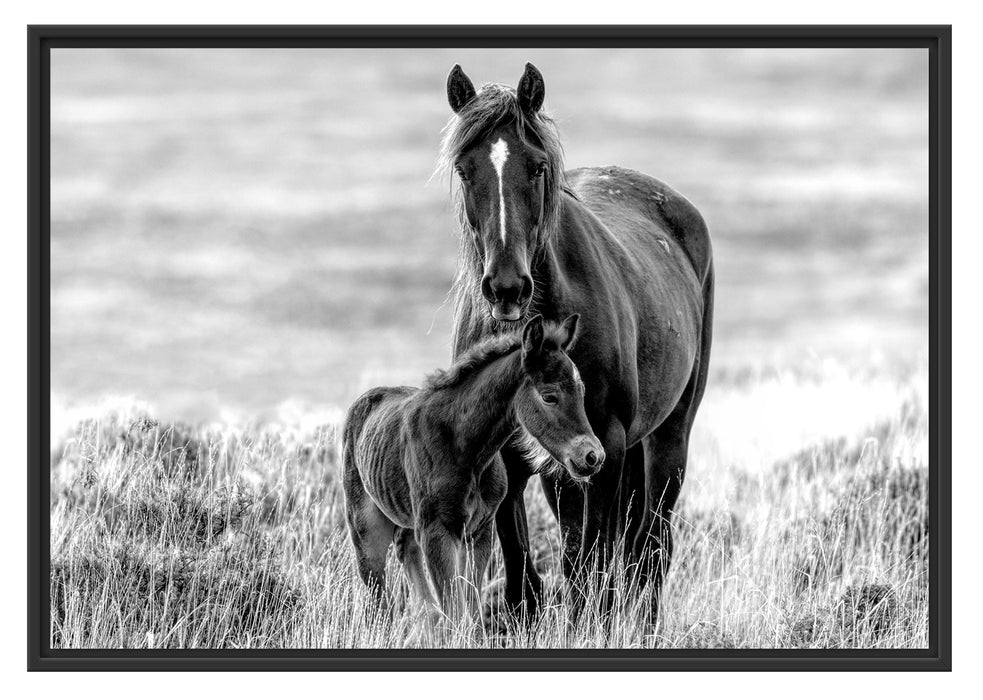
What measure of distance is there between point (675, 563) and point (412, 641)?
2.32 meters

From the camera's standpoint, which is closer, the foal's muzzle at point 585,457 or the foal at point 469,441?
the foal's muzzle at point 585,457

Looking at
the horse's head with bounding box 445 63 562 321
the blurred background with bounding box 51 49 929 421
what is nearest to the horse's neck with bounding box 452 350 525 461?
the horse's head with bounding box 445 63 562 321

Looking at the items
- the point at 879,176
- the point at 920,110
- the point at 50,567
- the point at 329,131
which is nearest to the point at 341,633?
the point at 50,567

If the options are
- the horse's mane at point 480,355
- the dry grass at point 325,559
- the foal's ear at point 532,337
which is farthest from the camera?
the dry grass at point 325,559

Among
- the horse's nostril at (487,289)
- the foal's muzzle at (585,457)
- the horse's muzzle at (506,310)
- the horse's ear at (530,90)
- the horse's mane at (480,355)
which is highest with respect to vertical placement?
the horse's ear at (530,90)

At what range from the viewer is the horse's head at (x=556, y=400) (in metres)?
5.21

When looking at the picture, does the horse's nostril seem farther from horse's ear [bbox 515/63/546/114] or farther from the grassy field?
the grassy field

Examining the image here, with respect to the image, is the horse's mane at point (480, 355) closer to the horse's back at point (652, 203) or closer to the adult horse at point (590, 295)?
the adult horse at point (590, 295)

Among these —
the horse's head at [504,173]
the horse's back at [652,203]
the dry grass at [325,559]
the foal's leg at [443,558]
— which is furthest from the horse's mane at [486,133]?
the horse's back at [652,203]

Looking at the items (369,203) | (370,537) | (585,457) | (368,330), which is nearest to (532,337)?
(585,457)

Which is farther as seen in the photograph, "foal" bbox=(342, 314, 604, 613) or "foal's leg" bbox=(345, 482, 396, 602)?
"foal's leg" bbox=(345, 482, 396, 602)

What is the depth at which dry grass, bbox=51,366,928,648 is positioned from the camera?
6.00 meters

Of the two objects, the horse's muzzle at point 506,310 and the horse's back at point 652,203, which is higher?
the horse's back at point 652,203

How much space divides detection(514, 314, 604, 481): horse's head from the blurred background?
845 millimetres
